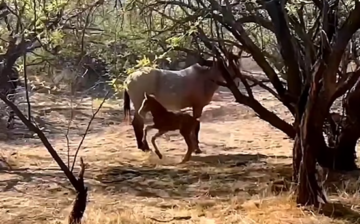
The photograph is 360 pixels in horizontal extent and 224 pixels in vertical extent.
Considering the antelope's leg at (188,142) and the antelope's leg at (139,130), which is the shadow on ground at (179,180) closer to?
the antelope's leg at (188,142)

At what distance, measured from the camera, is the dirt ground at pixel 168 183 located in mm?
3418

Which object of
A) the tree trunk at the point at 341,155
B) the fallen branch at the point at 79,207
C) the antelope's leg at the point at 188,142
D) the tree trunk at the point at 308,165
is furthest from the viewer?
the antelope's leg at the point at 188,142

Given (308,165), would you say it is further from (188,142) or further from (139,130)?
(139,130)

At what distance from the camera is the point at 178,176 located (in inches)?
183

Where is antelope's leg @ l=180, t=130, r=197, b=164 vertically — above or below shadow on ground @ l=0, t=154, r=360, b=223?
above

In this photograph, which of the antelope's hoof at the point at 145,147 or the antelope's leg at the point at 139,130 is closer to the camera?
the antelope's hoof at the point at 145,147

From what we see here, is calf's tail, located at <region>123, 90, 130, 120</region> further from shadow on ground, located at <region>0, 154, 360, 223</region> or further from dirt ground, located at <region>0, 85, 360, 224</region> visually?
shadow on ground, located at <region>0, 154, 360, 223</region>

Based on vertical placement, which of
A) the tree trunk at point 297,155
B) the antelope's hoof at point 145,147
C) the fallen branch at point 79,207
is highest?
the tree trunk at point 297,155

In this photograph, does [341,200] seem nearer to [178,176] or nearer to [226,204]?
[226,204]

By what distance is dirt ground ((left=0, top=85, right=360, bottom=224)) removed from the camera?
3418 millimetres

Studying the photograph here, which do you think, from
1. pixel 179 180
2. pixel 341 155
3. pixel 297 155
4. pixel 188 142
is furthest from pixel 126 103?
pixel 297 155

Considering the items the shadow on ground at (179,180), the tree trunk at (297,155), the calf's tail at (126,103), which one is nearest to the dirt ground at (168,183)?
the shadow on ground at (179,180)

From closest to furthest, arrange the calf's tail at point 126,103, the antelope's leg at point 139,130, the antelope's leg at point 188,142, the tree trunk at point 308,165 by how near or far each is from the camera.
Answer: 1. the tree trunk at point 308,165
2. the antelope's leg at point 188,142
3. the antelope's leg at point 139,130
4. the calf's tail at point 126,103

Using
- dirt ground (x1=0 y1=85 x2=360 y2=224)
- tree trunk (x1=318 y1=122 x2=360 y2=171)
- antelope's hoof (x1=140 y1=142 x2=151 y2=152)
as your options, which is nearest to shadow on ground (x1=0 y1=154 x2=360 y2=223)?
dirt ground (x1=0 y1=85 x2=360 y2=224)
